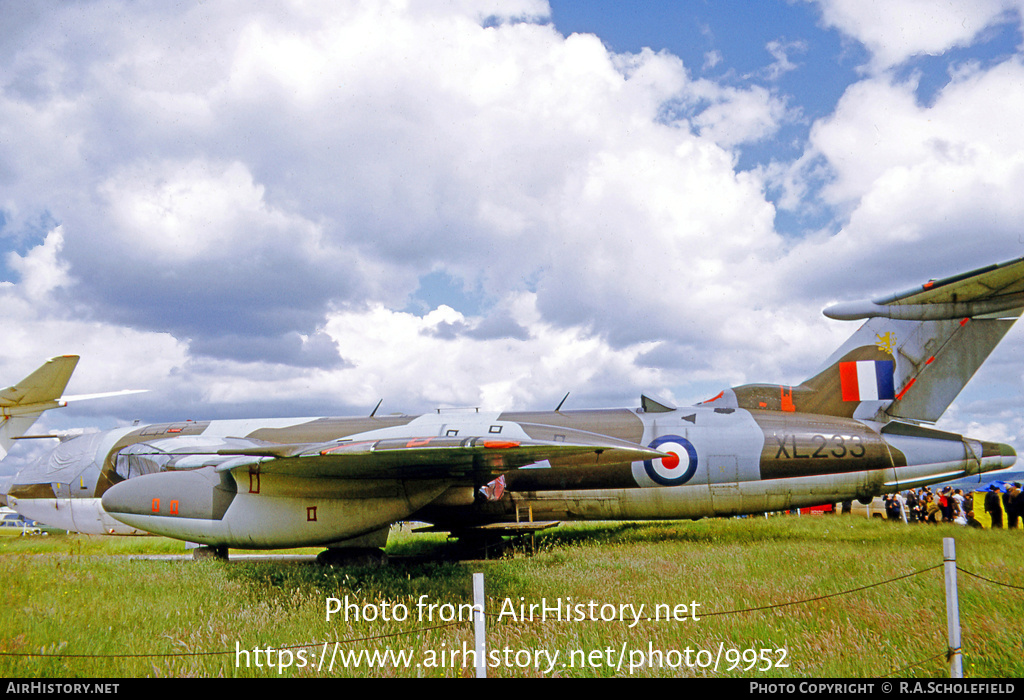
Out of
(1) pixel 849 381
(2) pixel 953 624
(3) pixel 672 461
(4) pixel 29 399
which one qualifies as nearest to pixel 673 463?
(3) pixel 672 461

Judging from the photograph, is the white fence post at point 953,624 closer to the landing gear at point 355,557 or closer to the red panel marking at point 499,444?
the red panel marking at point 499,444

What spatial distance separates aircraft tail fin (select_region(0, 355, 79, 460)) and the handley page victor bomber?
131 inches

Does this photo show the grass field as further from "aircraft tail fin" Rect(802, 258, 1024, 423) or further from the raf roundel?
"aircraft tail fin" Rect(802, 258, 1024, 423)

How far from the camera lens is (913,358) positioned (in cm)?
1180

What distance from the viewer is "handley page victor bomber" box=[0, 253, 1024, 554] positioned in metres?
8.35

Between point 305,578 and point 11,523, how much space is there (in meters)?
23.4

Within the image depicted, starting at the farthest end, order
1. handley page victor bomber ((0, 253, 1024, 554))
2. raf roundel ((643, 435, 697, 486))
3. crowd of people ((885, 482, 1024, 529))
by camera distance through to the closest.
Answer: crowd of people ((885, 482, 1024, 529)), raf roundel ((643, 435, 697, 486)), handley page victor bomber ((0, 253, 1024, 554))

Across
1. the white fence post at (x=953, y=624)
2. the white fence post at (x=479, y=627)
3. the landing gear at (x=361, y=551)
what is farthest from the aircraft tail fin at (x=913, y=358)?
the white fence post at (x=479, y=627)

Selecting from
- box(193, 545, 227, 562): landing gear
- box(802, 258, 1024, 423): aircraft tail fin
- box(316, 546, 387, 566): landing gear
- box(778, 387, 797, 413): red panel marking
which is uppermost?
box(802, 258, 1024, 423): aircraft tail fin

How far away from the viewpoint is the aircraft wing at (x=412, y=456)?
21.2 feet

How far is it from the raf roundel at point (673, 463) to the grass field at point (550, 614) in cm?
134

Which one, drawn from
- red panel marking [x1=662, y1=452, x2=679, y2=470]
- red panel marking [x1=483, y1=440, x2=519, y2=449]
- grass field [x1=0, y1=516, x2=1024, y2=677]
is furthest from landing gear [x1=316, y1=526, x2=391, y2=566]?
red panel marking [x1=662, y1=452, x2=679, y2=470]

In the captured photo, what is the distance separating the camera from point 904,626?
592cm

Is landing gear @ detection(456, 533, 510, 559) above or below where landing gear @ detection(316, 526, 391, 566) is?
below
